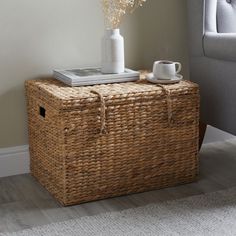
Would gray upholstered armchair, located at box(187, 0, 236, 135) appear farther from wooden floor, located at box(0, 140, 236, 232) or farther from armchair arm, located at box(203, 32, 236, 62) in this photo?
wooden floor, located at box(0, 140, 236, 232)

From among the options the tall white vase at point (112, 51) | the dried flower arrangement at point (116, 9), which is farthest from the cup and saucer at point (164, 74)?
the dried flower arrangement at point (116, 9)

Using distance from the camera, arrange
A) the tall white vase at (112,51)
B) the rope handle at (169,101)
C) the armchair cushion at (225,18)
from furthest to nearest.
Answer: the armchair cushion at (225,18) < the tall white vase at (112,51) < the rope handle at (169,101)

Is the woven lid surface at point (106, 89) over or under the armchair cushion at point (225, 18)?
under

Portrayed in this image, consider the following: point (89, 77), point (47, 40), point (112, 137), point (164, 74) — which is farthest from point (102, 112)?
point (47, 40)

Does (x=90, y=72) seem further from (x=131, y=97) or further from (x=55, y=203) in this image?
(x=55, y=203)

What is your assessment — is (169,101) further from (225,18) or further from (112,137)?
(225,18)

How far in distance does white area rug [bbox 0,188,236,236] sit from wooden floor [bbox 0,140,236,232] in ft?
0.18

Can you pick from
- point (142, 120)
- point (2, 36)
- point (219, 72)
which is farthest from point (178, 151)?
point (2, 36)

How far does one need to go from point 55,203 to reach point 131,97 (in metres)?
0.47

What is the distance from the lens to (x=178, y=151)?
83.4 inches

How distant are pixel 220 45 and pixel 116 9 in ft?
1.45

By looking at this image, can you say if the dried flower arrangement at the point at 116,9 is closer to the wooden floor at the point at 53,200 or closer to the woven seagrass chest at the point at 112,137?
the woven seagrass chest at the point at 112,137

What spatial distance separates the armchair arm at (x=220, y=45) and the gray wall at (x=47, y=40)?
295mm

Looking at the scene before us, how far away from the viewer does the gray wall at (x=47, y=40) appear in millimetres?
2178
